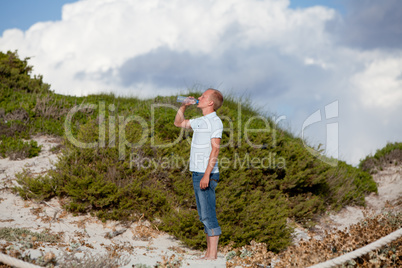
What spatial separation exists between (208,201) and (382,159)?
11.6 meters

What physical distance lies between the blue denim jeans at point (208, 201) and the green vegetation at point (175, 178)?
134 cm

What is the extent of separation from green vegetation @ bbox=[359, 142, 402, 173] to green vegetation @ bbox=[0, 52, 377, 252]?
3132 millimetres

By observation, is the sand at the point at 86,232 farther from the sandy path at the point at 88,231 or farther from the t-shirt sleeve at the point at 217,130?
the t-shirt sleeve at the point at 217,130

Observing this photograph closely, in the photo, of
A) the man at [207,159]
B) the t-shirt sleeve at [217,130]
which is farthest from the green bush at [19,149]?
the t-shirt sleeve at [217,130]

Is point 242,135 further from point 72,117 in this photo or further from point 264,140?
Result: point 72,117

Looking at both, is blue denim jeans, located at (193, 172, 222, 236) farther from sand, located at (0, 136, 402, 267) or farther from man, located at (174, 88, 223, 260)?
sand, located at (0, 136, 402, 267)

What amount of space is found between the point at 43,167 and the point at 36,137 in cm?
218

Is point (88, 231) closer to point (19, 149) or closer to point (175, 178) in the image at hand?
point (175, 178)

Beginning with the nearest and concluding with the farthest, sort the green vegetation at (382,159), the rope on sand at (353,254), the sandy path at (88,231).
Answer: the rope on sand at (353,254), the sandy path at (88,231), the green vegetation at (382,159)

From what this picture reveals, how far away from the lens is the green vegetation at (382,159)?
14242 millimetres

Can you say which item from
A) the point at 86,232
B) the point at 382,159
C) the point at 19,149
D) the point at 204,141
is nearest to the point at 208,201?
the point at 204,141

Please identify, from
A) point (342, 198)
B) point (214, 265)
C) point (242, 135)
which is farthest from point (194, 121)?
point (342, 198)

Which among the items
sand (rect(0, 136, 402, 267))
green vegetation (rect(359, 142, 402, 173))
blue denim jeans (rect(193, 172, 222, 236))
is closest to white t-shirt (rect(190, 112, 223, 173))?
blue denim jeans (rect(193, 172, 222, 236))

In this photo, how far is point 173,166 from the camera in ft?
26.2
